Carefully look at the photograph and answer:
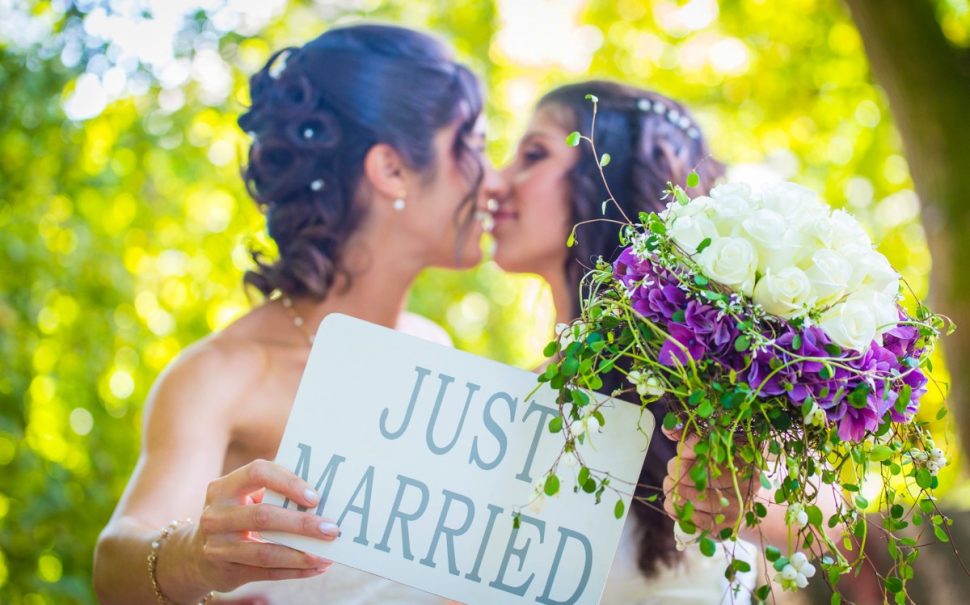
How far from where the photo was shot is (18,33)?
350 centimetres

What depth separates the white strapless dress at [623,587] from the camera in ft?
8.05

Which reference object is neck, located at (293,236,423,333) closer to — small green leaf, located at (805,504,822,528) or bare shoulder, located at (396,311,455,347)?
bare shoulder, located at (396,311,455,347)

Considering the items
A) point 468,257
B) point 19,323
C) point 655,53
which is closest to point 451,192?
point 468,257

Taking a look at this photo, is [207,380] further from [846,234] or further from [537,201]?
[846,234]

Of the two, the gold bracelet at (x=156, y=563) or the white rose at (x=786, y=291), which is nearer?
the white rose at (x=786, y=291)

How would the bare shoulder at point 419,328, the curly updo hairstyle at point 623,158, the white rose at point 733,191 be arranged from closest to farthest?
1. the white rose at point 733,191
2. the curly updo hairstyle at point 623,158
3. the bare shoulder at point 419,328

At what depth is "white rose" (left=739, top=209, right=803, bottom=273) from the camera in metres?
1.47

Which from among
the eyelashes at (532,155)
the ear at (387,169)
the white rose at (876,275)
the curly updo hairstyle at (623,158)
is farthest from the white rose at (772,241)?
the ear at (387,169)

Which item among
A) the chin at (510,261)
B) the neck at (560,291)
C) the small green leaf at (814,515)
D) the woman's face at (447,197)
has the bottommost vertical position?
the small green leaf at (814,515)

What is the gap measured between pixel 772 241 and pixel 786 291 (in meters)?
0.10

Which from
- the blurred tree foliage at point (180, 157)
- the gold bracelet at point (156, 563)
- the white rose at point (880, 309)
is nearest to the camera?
the white rose at point (880, 309)

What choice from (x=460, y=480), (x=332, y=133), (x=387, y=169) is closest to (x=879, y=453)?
(x=460, y=480)

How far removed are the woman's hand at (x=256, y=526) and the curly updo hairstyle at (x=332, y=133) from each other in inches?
51.9

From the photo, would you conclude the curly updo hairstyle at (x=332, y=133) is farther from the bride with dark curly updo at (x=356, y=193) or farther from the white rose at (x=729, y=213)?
the white rose at (x=729, y=213)
